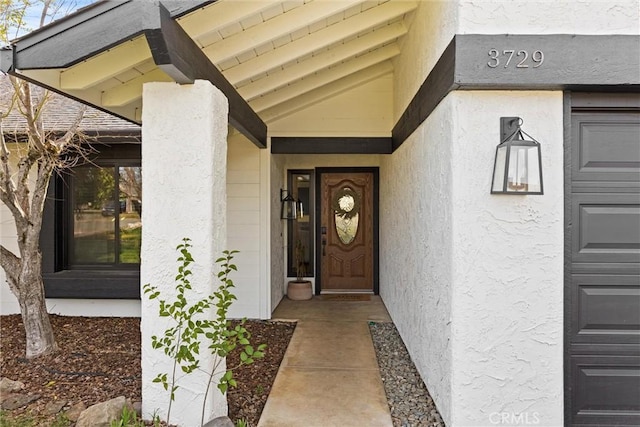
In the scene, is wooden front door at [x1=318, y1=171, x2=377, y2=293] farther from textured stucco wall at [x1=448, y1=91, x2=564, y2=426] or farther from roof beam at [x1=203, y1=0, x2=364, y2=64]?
textured stucco wall at [x1=448, y1=91, x2=564, y2=426]

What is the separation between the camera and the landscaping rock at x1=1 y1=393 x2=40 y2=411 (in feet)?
10.5

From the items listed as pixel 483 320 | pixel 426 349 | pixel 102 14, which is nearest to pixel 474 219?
pixel 483 320

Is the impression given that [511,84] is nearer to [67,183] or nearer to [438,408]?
[438,408]

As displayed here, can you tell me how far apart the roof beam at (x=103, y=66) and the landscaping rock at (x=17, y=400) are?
2.51 metres

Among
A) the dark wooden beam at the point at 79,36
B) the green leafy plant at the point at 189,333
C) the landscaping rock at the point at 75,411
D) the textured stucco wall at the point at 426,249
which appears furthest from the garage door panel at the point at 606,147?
the landscaping rock at the point at 75,411

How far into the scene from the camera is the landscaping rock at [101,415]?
2.69 meters

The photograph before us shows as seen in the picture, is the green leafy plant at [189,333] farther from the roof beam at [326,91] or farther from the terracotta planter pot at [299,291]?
→ the terracotta planter pot at [299,291]

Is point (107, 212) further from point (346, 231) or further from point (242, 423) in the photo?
point (242, 423)

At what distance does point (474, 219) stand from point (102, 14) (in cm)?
257

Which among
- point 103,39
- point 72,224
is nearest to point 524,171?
point 103,39

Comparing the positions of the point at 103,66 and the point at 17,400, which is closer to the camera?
the point at 103,66

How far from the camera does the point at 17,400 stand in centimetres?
325

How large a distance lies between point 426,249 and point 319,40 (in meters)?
2.30

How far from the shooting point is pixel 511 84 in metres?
2.59
